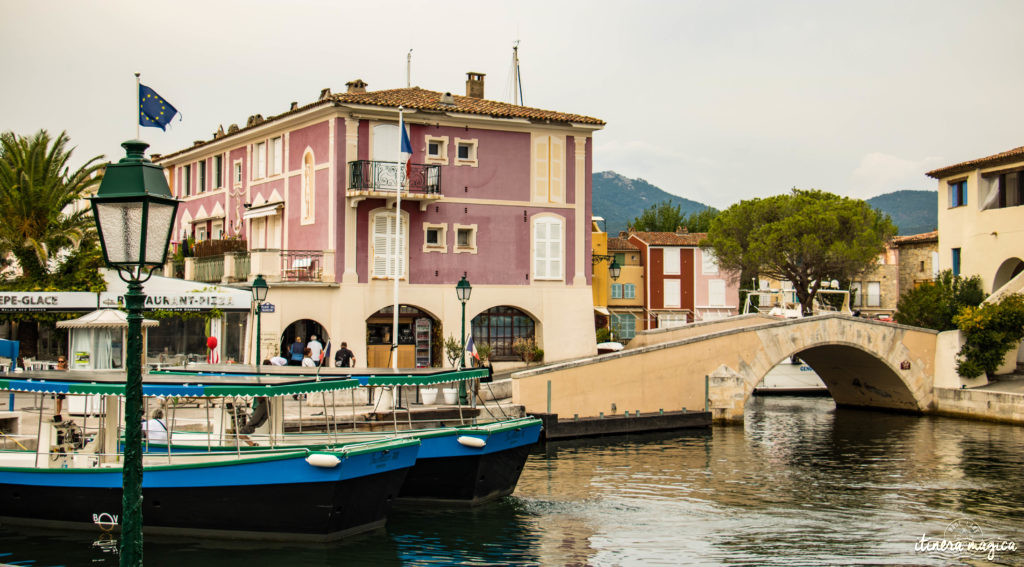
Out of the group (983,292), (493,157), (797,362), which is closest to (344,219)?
(493,157)

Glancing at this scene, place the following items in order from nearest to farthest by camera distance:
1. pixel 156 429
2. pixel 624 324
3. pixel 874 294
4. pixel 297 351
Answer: pixel 156 429, pixel 297 351, pixel 624 324, pixel 874 294

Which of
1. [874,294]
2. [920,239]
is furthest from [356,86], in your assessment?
[874,294]

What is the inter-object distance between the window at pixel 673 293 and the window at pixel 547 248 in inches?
1068

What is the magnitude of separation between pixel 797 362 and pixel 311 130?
124 ft

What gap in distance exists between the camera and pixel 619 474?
80.1 feet

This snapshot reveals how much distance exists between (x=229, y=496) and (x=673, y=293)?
163 feet

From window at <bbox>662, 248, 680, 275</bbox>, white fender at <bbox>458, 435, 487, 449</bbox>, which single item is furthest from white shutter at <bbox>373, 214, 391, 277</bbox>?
window at <bbox>662, 248, 680, 275</bbox>

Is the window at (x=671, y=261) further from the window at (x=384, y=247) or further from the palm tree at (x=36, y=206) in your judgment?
the palm tree at (x=36, y=206)

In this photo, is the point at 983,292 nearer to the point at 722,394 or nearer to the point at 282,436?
the point at 722,394

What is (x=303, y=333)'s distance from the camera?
34938mm

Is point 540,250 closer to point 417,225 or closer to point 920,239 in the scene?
point 417,225

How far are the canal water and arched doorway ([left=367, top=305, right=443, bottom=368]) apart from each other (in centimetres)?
820

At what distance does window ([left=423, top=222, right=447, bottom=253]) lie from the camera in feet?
117

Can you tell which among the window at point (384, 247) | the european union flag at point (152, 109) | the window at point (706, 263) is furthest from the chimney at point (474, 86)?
the window at point (706, 263)
